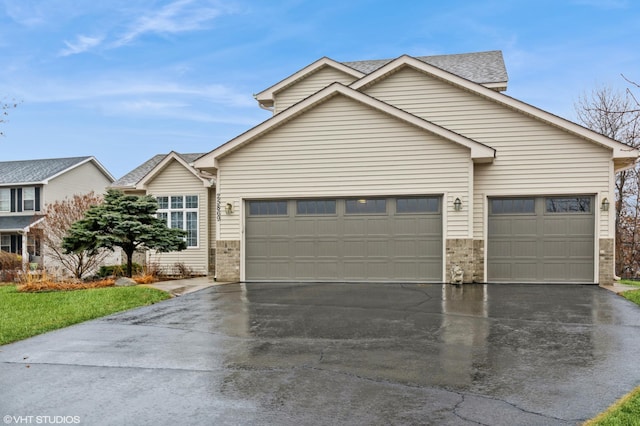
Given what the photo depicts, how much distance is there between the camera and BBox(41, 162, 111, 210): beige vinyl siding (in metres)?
29.0

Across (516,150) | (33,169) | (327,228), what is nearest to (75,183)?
(33,169)

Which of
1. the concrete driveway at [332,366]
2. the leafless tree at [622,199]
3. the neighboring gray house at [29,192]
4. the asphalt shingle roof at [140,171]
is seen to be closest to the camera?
the concrete driveway at [332,366]

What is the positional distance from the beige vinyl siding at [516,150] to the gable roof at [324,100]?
94 cm

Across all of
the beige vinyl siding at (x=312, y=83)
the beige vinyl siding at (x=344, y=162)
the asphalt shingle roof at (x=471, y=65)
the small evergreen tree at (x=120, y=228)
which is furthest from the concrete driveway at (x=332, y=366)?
the beige vinyl siding at (x=312, y=83)

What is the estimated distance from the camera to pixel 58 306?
10.3 meters

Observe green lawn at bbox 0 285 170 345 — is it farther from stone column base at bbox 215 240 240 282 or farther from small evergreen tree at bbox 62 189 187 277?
stone column base at bbox 215 240 240 282

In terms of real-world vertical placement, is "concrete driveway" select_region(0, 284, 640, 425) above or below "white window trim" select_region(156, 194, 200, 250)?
below

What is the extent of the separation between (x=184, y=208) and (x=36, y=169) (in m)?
17.3

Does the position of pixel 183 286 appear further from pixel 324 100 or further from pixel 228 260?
pixel 324 100

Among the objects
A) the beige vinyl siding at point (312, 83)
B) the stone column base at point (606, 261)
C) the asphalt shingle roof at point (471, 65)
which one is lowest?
the stone column base at point (606, 261)

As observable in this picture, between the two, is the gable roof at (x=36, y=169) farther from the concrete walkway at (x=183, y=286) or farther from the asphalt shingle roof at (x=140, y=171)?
the concrete walkway at (x=183, y=286)

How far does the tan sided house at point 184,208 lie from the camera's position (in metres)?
18.9

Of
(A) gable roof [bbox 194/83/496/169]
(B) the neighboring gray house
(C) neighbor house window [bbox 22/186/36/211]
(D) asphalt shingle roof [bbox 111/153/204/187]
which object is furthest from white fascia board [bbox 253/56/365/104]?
(C) neighbor house window [bbox 22/186/36/211]

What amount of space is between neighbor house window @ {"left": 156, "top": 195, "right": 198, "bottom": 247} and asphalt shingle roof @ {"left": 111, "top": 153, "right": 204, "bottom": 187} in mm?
1997
